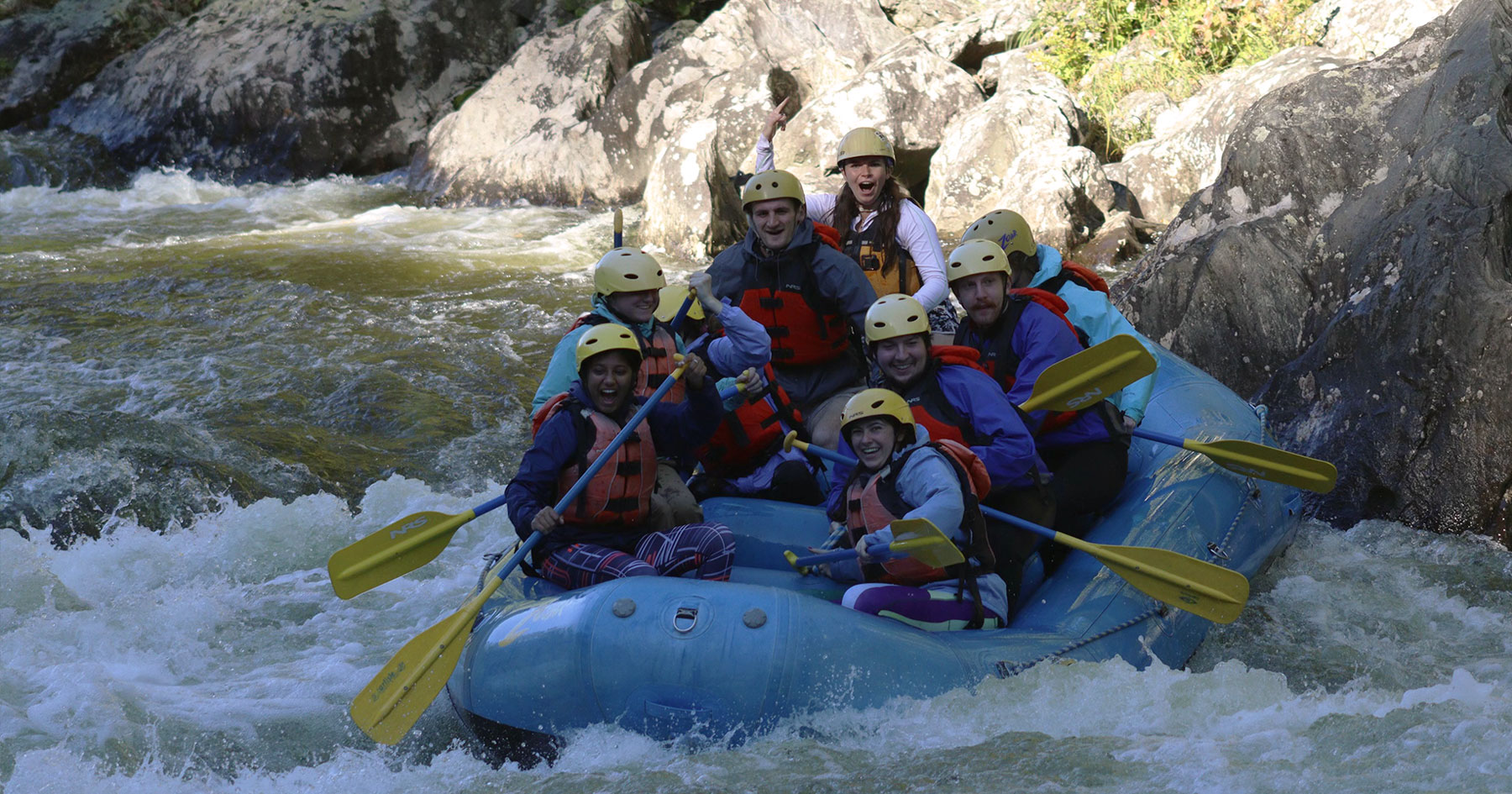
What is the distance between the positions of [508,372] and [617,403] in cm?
341

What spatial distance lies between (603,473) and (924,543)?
101 cm

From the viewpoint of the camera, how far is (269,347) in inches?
281

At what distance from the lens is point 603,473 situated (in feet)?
11.8

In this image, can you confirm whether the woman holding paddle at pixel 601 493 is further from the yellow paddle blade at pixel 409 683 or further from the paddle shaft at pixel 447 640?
the yellow paddle blade at pixel 409 683

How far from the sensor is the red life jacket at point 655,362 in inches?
154

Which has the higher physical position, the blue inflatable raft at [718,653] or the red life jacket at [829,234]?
the red life jacket at [829,234]

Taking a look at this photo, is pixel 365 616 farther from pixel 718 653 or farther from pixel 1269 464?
pixel 1269 464

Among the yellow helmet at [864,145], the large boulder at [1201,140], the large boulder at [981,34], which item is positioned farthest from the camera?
the large boulder at [981,34]

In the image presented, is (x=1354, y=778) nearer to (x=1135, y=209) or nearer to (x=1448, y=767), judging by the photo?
(x=1448, y=767)

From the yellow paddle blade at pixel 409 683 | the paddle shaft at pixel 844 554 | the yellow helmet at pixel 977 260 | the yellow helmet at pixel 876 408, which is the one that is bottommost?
the yellow paddle blade at pixel 409 683

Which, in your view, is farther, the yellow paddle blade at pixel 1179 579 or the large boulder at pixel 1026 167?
the large boulder at pixel 1026 167

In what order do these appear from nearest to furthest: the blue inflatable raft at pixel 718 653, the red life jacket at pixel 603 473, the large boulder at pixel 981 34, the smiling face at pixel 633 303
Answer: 1. the blue inflatable raft at pixel 718 653
2. the red life jacket at pixel 603 473
3. the smiling face at pixel 633 303
4. the large boulder at pixel 981 34

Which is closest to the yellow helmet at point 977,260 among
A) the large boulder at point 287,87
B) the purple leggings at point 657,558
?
the purple leggings at point 657,558

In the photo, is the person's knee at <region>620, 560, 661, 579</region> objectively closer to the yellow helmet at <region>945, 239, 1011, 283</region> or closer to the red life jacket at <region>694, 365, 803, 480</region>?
the red life jacket at <region>694, 365, 803, 480</region>
